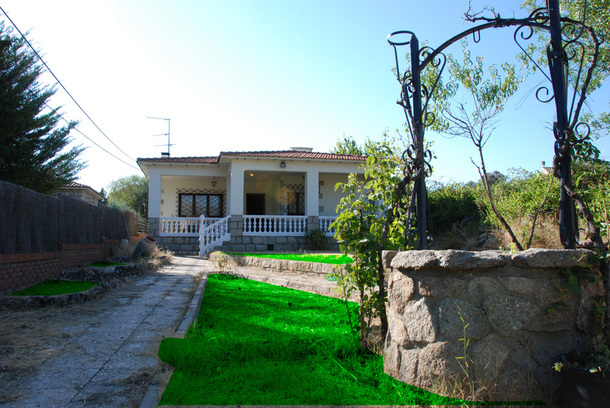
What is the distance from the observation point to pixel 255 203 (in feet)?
70.3

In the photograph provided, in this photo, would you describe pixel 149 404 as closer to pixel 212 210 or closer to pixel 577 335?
pixel 577 335

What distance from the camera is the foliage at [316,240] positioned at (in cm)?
1673

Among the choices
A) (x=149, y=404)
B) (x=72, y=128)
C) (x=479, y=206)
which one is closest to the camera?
(x=149, y=404)

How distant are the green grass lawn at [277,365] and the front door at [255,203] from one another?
52.4 feet

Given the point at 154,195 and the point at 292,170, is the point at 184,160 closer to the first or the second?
the point at 154,195

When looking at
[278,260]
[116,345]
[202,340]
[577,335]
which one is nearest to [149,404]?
[202,340]

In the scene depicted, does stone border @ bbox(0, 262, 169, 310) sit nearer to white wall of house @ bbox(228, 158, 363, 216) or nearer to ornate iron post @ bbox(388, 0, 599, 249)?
ornate iron post @ bbox(388, 0, 599, 249)

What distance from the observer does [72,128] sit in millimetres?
15688

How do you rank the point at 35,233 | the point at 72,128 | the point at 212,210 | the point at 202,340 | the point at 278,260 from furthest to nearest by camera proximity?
1. the point at 212,210
2. the point at 72,128
3. the point at 278,260
4. the point at 35,233
5. the point at 202,340

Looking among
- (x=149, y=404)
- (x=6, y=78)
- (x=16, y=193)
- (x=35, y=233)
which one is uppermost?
(x=6, y=78)

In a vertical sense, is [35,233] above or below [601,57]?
below

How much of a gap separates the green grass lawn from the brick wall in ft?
10.2

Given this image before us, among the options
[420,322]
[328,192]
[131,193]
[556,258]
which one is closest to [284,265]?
[420,322]

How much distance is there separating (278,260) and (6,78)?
34.0 feet
